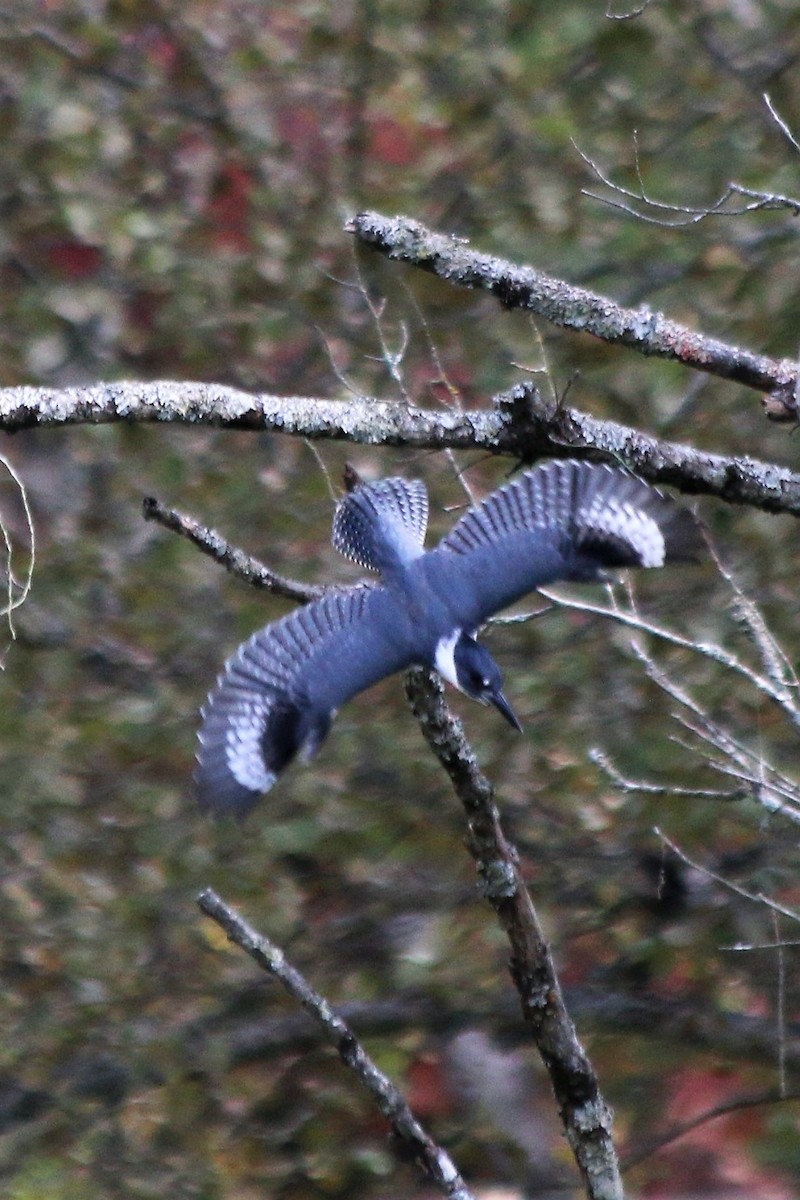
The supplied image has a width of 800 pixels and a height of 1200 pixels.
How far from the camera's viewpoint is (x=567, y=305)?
2.54 meters

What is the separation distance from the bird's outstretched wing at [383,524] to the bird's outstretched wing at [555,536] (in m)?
0.10

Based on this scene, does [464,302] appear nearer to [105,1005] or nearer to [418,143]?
[418,143]

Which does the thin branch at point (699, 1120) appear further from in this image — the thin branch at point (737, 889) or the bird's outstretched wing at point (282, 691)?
the bird's outstretched wing at point (282, 691)

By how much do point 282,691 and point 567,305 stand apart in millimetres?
772

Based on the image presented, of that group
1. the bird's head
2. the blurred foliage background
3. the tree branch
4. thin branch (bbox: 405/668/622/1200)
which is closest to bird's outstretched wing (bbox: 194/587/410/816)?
the bird's head

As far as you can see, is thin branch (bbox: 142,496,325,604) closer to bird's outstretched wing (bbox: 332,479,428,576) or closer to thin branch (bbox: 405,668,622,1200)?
bird's outstretched wing (bbox: 332,479,428,576)

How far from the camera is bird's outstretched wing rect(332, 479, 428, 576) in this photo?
9.95ft

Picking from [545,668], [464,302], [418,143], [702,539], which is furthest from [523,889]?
[418,143]

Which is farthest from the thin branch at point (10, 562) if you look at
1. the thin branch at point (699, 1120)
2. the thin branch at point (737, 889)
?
the thin branch at point (699, 1120)

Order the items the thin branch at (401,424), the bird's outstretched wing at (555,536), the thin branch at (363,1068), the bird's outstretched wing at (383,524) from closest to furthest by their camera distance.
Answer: the thin branch at (363,1068) → the thin branch at (401,424) → the bird's outstretched wing at (555,536) → the bird's outstretched wing at (383,524)

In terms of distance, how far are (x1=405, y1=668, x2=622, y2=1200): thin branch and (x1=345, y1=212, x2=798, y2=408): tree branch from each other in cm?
63

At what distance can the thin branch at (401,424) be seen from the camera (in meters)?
2.44

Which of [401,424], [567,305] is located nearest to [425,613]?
[401,424]

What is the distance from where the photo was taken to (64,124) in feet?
13.2
